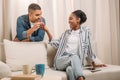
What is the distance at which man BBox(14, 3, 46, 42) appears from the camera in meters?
3.22

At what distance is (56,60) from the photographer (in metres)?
3.12

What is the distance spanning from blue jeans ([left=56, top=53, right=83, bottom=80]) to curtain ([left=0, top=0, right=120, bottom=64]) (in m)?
0.71

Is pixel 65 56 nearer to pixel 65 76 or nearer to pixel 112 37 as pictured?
pixel 65 76

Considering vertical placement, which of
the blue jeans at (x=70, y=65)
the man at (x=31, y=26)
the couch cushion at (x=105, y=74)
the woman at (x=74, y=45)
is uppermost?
the man at (x=31, y=26)

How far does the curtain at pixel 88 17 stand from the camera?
3396mm

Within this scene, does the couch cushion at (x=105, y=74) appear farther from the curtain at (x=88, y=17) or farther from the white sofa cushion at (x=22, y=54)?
the curtain at (x=88, y=17)

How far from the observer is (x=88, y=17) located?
4.12 m

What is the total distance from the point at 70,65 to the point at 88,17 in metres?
1.39

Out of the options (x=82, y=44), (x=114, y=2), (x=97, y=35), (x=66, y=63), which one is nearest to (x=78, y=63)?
(x=66, y=63)

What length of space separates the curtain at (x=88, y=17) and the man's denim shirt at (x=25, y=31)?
169 millimetres

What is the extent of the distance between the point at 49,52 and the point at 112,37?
1543 millimetres

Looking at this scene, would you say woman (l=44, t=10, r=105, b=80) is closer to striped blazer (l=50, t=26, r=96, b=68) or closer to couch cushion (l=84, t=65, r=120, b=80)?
striped blazer (l=50, t=26, r=96, b=68)

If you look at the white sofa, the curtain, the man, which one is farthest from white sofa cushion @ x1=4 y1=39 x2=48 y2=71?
the curtain

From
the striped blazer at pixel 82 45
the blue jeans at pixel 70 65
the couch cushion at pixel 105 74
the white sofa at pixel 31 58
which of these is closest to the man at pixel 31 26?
the white sofa at pixel 31 58
